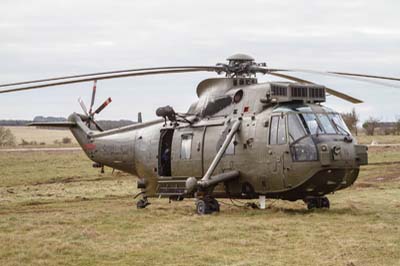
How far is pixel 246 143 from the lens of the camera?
17047mm

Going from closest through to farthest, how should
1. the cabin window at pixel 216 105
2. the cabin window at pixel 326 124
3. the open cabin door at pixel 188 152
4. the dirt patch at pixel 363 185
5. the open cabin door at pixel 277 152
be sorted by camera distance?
the open cabin door at pixel 277 152 → the cabin window at pixel 326 124 → the cabin window at pixel 216 105 → the open cabin door at pixel 188 152 → the dirt patch at pixel 363 185

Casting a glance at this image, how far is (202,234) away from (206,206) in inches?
169

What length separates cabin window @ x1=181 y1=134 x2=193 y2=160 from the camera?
61.4ft

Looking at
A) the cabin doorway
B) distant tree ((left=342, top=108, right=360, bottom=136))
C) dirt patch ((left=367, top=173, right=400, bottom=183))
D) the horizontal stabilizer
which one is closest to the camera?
the cabin doorway

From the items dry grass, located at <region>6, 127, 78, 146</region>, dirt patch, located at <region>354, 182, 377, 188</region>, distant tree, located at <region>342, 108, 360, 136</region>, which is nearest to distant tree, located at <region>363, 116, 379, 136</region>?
distant tree, located at <region>342, 108, 360, 136</region>

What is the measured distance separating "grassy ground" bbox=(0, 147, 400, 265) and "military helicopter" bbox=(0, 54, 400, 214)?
2.10 feet

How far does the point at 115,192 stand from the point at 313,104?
462 inches

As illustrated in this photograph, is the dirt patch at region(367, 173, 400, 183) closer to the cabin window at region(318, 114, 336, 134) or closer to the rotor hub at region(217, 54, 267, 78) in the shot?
the rotor hub at region(217, 54, 267, 78)

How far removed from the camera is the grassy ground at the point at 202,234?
34.6 feet

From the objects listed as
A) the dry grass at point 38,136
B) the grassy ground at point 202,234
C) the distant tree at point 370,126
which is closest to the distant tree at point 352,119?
the distant tree at point 370,126

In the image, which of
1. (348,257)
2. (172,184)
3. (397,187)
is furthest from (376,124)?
(348,257)

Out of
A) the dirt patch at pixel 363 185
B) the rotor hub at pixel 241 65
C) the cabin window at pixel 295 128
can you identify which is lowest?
the dirt patch at pixel 363 185

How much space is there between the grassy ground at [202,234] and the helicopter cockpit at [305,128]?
4.98 feet

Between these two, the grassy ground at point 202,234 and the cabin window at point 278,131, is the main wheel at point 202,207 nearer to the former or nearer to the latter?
the grassy ground at point 202,234
